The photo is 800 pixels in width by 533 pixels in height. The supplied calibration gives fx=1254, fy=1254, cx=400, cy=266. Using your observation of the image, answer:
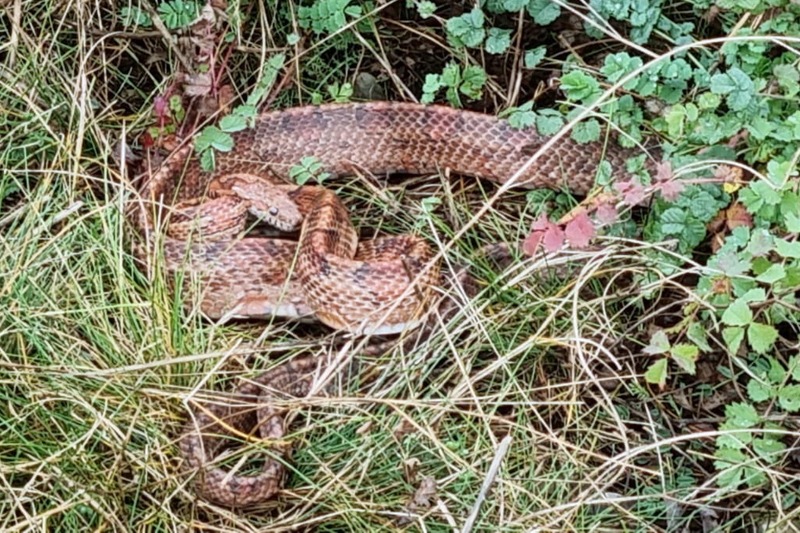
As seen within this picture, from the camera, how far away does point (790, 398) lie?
3.96 m

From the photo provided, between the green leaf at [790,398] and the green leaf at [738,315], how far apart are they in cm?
27

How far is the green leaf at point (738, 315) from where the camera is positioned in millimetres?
3852

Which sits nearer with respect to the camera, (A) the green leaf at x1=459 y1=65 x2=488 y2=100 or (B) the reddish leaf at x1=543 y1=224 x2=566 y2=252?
(B) the reddish leaf at x1=543 y1=224 x2=566 y2=252

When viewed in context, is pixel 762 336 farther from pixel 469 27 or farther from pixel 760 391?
pixel 469 27

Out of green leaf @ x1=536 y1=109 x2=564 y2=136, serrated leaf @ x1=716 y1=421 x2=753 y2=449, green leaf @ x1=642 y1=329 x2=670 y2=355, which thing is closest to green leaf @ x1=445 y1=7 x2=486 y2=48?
green leaf @ x1=536 y1=109 x2=564 y2=136

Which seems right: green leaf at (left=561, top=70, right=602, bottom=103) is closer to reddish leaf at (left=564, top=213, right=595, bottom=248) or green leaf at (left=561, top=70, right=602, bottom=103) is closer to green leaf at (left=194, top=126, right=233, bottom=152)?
reddish leaf at (left=564, top=213, right=595, bottom=248)

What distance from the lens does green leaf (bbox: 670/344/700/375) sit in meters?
4.05

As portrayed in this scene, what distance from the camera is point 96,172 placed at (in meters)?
5.07

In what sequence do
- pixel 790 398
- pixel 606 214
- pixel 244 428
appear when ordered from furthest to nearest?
pixel 244 428 < pixel 606 214 < pixel 790 398

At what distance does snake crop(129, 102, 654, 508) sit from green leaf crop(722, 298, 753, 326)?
896 millimetres

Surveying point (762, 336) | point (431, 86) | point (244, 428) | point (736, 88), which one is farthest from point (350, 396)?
point (736, 88)

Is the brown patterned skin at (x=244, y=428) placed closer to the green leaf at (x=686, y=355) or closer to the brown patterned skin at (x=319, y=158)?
the brown patterned skin at (x=319, y=158)

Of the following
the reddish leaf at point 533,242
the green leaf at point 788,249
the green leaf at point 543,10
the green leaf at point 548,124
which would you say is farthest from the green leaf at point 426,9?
the green leaf at point 788,249

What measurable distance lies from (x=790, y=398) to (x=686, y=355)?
0.35 metres
